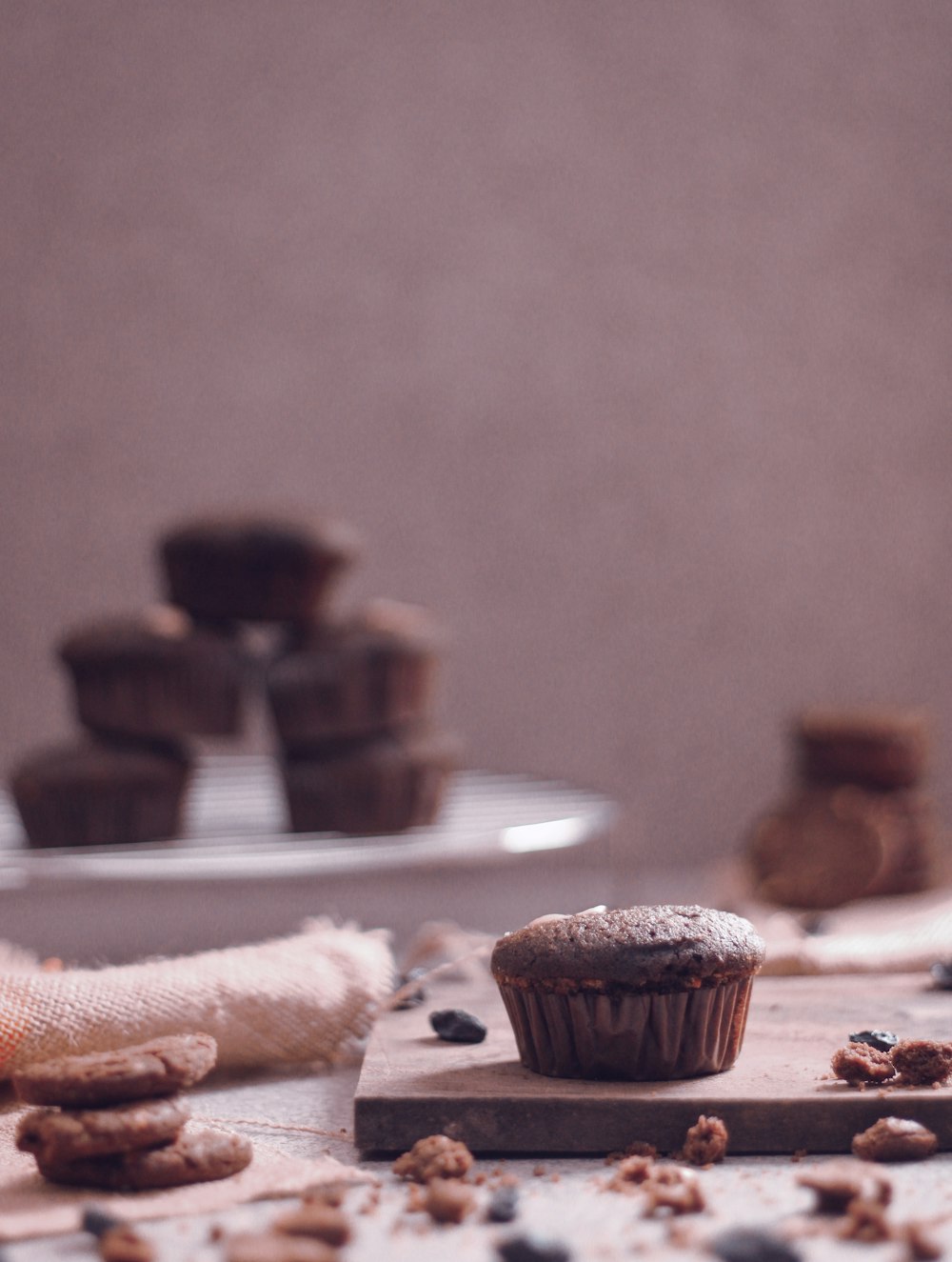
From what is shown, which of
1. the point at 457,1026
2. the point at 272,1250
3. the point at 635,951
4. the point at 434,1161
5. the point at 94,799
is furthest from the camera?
the point at 94,799

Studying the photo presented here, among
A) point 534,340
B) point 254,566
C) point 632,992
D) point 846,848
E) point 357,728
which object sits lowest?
point 846,848

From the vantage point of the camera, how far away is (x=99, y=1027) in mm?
1371

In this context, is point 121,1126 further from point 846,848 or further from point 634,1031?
point 846,848

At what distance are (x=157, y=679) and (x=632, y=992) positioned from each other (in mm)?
1260

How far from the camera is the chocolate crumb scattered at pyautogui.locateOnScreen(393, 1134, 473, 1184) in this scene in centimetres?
109

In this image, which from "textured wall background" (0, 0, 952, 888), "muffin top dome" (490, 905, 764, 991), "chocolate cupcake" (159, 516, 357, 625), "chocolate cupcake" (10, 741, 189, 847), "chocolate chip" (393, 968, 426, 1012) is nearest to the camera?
"muffin top dome" (490, 905, 764, 991)

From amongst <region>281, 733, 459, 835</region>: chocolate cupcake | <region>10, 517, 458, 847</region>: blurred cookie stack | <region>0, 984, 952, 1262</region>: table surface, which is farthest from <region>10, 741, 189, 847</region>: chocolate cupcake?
<region>0, 984, 952, 1262</region>: table surface

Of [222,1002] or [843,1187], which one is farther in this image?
[222,1002]

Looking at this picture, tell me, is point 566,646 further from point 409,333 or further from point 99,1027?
point 99,1027

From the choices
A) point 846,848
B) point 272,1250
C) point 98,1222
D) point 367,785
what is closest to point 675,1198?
point 272,1250

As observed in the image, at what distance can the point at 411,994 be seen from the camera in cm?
152

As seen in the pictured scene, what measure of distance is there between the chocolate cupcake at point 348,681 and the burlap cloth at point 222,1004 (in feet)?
2.26

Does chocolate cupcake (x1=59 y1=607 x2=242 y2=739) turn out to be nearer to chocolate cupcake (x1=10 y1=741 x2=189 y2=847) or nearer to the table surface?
chocolate cupcake (x1=10 y1=741 x2=189 y2=847)

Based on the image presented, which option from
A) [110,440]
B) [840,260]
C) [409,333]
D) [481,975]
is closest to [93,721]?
[481,975]
